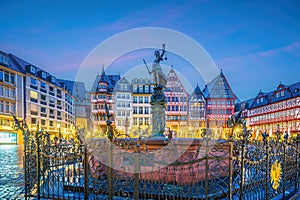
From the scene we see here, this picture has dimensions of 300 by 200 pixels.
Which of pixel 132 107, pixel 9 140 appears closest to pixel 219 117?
pixel 132 107

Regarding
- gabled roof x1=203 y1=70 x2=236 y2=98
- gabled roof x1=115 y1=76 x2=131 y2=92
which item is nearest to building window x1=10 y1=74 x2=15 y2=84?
gabled roof x1=115 y1=76 x2=131 y2=92

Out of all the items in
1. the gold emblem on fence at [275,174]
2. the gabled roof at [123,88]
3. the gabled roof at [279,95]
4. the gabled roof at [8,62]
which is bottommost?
the gold emblem on fence at [275,174]

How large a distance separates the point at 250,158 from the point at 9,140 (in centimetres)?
3976

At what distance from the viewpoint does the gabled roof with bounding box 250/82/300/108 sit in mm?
43000

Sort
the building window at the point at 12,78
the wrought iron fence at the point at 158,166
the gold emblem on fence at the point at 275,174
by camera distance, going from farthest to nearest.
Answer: the building window at the point at 12,78 < the gold emblem on fence at the point at 275,174 < the wrought iron fence at the point at 158,166

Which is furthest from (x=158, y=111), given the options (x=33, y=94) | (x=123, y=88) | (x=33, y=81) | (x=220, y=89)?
(x=220, y=89)

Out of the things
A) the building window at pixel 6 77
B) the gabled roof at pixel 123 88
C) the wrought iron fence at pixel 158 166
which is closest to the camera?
Result: the wrought iron fence at pixel 158 166

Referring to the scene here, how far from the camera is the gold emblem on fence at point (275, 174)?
5945mm

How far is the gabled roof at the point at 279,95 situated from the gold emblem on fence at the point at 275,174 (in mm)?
43782

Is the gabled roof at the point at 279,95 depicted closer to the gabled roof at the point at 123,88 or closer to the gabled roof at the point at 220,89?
the gabled roof at the point at 220,89

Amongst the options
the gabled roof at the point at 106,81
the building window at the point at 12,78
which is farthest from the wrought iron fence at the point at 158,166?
the gabled roof at the point at 106,81

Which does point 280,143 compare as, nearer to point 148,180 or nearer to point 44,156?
point 148,180

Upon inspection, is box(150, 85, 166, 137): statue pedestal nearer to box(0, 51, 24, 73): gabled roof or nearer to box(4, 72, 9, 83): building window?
box(0, 51, 24, 73): gabled roof

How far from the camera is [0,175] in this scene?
9.04m
